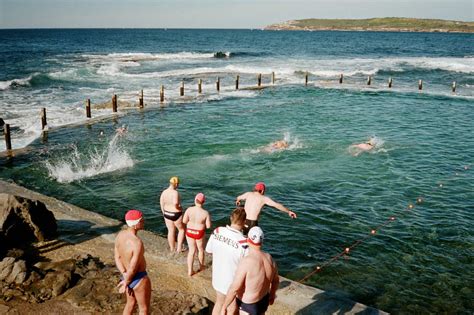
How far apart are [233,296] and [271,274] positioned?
1.85 feet

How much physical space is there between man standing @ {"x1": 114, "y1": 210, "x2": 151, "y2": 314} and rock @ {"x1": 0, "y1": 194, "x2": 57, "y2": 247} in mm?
4396

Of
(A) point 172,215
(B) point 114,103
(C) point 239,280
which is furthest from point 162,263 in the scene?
(B) point 114,103

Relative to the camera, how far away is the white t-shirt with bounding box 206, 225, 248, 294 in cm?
582

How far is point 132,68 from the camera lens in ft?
203

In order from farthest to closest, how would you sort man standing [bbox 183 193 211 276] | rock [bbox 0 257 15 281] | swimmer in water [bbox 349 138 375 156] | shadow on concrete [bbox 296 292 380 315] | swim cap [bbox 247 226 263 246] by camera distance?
swimmer in water [bbox 349 138 375 156] < man standing [bbox 183 193 211 276] < rock [bbox 0 257 15 281] < shadow on concrete [bbox 296 292 380 315] < swim cap [bbox 247 226 263 246]

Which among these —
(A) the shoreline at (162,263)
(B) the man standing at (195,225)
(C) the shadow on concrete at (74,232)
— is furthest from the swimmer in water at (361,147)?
(B) the man standing at (195,225)

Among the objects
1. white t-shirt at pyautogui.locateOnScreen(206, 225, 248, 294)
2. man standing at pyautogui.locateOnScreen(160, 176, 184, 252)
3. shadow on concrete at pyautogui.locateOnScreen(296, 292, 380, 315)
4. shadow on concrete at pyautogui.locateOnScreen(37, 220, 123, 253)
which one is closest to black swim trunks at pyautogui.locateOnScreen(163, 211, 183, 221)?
man standing at pyautogui.locateOnScreen(160, 176, 184, 252)

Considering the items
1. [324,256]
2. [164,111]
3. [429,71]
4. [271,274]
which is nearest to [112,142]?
[164,111]

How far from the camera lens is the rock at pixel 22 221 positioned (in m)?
9.26

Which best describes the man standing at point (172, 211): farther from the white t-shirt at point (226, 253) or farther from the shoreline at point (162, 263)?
the white t-shirt at point (226, 253)

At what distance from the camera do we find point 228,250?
586 cm

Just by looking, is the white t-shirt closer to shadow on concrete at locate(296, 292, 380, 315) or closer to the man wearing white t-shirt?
the man wearing white t-shirt

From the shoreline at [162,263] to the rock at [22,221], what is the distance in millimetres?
495

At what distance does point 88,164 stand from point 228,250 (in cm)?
1424
